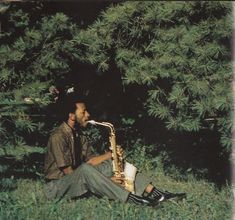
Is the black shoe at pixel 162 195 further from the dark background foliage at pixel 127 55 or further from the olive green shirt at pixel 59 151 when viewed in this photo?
the olive green shirt at pixel 59 151

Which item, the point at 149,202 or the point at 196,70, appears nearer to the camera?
the point at 196,70

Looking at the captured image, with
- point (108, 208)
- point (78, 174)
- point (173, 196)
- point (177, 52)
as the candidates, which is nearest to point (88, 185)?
point (78, 174)

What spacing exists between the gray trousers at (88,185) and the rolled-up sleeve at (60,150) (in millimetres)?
170

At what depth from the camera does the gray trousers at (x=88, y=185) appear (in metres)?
5.77

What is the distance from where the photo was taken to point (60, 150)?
19.8 feet

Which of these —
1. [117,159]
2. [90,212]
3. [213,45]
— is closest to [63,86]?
[117,159]

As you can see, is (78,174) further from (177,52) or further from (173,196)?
(177,52)

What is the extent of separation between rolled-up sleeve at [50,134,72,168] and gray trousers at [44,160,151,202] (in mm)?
170

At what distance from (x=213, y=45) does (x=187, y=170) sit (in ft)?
7.95

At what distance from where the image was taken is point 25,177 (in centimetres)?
702

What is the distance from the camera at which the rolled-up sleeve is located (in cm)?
603

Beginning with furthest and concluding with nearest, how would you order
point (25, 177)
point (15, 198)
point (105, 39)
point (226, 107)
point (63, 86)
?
point (25, 177)
point (63, 86)
point (15, 198)
point (105, 39)
point (226, 107)

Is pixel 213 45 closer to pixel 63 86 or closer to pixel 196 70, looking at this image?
pixel 196 70

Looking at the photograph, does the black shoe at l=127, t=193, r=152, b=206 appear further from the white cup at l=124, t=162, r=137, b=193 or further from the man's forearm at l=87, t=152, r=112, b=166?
the man's forearm at l=87, t=152, r=112, b=166
